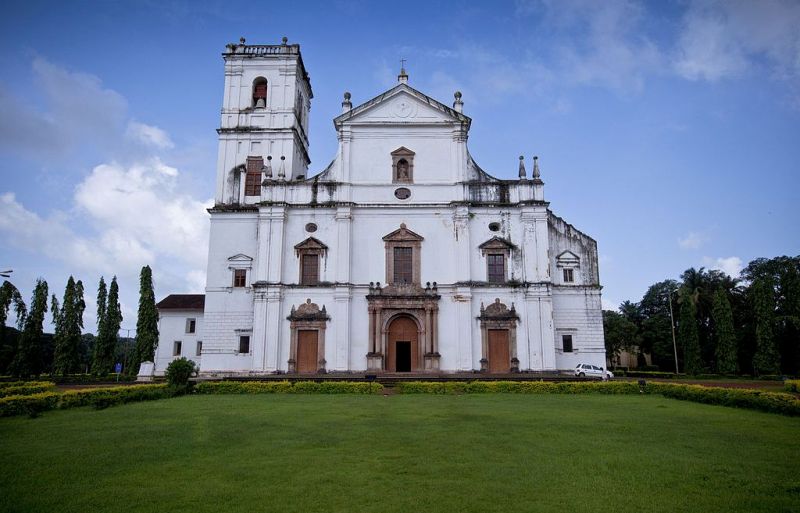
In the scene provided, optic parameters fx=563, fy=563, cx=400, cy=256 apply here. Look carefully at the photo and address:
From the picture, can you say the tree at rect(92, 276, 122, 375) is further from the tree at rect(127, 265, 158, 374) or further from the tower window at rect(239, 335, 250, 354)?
the tower window at rect(239, 335, 250, 354)

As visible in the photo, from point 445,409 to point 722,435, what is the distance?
274 inches

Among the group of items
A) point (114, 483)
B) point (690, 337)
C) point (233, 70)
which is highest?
point (233, 70)

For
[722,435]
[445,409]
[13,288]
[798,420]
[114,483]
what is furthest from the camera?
[13,288]

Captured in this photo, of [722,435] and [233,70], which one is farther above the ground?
[233,70]

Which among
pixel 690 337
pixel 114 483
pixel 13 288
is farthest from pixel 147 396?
pixel 690 337

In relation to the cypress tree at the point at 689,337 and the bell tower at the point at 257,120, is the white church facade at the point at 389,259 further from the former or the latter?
the cypress tree at the point at 689,337

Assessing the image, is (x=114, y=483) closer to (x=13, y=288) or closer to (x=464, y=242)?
(x=464, y=242)

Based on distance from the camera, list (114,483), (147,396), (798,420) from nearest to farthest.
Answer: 1. (114,483)
2. (798,420)
3. (147,396)

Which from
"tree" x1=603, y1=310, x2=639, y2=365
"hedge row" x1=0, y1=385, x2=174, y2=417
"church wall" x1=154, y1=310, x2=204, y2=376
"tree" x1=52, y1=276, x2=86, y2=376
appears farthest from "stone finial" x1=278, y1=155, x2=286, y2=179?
"tree" x1=603, y1=310, x2=639, y2=365

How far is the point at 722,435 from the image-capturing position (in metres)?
11.9

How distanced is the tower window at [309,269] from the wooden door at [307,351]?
276cm

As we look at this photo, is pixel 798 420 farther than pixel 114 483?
Yes

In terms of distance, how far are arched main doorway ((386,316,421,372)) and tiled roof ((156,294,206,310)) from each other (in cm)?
1609

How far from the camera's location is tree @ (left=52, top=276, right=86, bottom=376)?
124 feet
